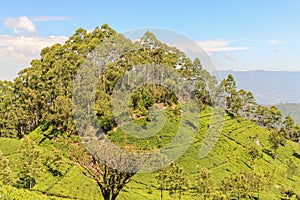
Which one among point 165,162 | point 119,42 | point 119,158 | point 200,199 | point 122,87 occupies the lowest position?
point 200,199

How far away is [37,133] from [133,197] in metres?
21.3

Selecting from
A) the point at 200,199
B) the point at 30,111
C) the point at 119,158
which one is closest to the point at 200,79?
the point at 200,199

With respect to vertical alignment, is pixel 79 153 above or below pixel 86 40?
below

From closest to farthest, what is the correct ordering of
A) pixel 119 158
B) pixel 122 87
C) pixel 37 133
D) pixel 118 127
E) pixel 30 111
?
pixel 119 158, pixel 122 87, pixel 118 127, pixel 37 133, pixel 30 111

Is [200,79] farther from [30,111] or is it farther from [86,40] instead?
[30,111]

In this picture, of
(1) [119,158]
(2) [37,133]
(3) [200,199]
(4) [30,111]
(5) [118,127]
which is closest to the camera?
(1) [119,158]

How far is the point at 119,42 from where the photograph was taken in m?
40.9

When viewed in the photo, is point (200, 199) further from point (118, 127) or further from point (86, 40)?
point (86, 40)

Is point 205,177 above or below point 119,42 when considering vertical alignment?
below

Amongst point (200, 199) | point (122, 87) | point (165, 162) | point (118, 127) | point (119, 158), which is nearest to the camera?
point (119, 158)

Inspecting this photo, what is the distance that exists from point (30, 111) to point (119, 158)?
139 ft

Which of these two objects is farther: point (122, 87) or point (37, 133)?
point (37, 133)

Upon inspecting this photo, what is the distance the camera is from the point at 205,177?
3186 cm

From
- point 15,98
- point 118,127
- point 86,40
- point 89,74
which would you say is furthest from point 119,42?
point 15,98
